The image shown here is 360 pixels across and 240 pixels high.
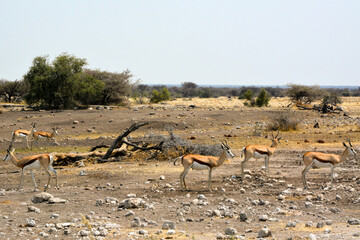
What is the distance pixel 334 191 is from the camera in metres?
12.1

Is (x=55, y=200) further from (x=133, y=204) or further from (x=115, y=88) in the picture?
(x=115, y=88)

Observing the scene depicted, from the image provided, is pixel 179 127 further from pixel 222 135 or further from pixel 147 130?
pixel 222 135

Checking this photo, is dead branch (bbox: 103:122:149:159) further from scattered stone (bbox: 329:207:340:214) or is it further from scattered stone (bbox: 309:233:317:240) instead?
scattered stone (bbox: 309:233:317:240)

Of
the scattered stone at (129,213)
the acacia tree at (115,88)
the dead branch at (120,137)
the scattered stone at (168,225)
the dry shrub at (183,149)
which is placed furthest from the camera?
the acacia tree at (115,88)

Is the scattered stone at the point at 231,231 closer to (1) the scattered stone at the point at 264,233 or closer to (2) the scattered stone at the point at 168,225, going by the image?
(1) the scattered stone at the point at 264,233

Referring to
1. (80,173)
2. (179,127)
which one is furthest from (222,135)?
(80,173)

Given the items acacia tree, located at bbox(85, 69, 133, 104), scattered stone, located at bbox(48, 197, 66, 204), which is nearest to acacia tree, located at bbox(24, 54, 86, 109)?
acacia tree, located at bbox(85, 69, 133, 104)

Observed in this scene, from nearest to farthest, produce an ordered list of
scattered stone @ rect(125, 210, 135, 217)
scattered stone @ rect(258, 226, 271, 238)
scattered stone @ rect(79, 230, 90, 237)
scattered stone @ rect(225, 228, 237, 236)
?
scattered stone @ rect(258, 226, 271, 238), scattered stone @ rect(225, 228, 237, 236), scattered stone @ rect(79, 230, 90, 237), scattered stone @ rect(125, 210, 135, 217)

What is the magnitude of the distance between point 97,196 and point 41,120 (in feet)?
67.2

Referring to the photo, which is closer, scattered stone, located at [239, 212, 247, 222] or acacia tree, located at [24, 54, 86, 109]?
scattered stone, located at [239, 212, 247, 222]

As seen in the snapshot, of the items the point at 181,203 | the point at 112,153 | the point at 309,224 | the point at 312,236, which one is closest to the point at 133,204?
the point at 181,203

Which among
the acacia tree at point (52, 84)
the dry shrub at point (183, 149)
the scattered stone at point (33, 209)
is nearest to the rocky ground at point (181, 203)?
the scattered stone at point (33, 209)

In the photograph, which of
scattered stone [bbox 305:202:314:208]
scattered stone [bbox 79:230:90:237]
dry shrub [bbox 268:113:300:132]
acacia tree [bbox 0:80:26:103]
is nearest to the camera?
scattered stone [bbox 79:230:90:237]

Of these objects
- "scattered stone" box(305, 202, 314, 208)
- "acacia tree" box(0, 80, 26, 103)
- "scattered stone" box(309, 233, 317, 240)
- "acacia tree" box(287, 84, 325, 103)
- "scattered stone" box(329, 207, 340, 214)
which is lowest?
"scattered stone" box(329, 207, 340, 214)
